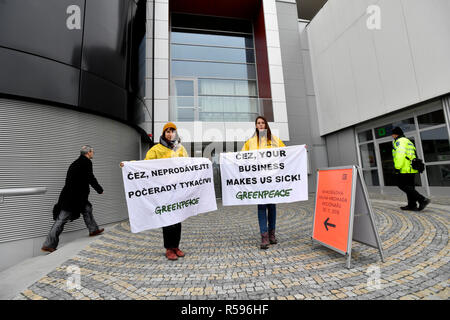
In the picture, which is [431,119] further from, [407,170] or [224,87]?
[224,87]

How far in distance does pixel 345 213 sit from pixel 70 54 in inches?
255

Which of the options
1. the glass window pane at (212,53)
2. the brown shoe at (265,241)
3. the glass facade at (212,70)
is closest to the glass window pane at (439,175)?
the glass facade at (212,70)

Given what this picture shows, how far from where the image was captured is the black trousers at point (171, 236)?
10.8 feet

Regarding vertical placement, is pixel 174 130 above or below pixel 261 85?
below

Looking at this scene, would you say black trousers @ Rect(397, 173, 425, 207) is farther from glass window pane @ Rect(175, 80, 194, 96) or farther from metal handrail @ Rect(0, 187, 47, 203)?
glass window pane @ Rect(175, 80, 194, 96)

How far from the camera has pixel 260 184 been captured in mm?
3607

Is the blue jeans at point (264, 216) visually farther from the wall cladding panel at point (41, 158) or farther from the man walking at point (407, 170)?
the wall cladding panel at point (41, 158)

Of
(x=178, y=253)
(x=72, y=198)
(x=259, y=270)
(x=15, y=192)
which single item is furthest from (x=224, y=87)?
(x=259, y=270)

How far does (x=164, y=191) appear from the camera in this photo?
333 cm

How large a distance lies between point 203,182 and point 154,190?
80 centimetres

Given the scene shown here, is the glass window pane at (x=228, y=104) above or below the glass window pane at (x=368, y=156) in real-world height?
above

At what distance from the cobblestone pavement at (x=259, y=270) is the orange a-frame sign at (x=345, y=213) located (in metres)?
0.24
